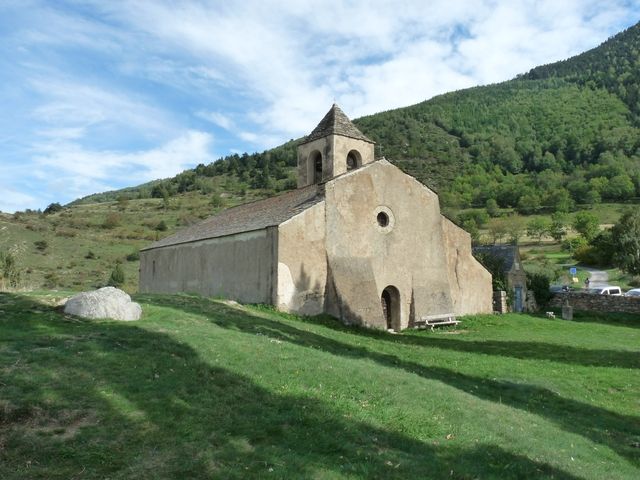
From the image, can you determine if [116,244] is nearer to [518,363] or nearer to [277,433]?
[518,363]

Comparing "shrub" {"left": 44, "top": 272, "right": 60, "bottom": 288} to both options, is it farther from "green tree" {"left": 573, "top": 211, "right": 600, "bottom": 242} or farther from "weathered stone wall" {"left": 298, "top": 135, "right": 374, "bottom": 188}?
"green tree" {"left": 573, "top": 211, "right": 600, "bottom": 242}

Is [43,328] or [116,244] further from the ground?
[116,244]

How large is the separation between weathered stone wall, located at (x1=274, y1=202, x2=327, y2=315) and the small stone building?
50.3ft

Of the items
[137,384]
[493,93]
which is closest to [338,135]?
[137,384]

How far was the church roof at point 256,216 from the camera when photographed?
22047 millimetres

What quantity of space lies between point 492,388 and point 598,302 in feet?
75.7

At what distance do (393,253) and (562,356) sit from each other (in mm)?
8425

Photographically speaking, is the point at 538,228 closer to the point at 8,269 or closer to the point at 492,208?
the point at 492,208

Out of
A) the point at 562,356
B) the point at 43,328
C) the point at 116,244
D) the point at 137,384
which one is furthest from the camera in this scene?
the point at 116,244

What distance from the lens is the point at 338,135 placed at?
25953mm

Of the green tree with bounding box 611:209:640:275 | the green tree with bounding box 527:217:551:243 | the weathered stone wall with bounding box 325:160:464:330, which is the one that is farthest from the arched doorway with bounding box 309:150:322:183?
the green tree with bounding box 527:217:551:243

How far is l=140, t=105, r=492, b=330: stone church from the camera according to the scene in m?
21.1

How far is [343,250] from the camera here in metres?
22.2

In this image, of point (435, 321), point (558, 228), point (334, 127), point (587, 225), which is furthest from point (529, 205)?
point (435, 321)
